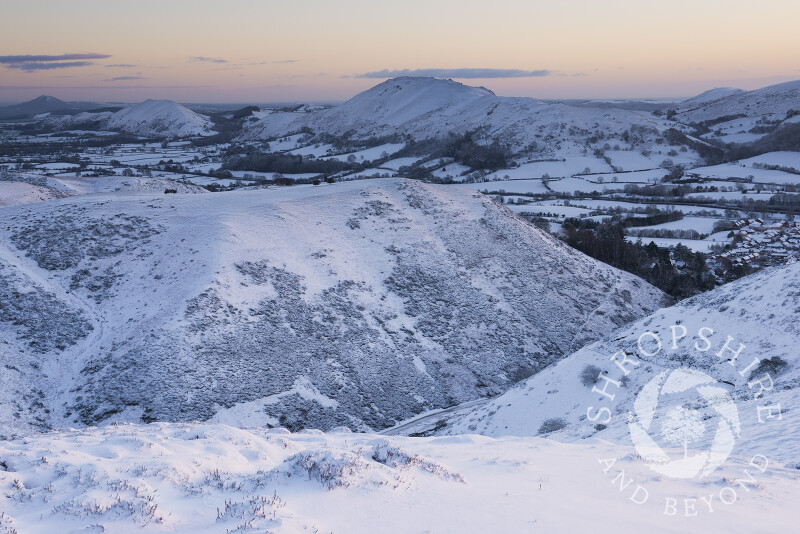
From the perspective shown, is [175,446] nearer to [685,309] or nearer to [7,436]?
[7,436]

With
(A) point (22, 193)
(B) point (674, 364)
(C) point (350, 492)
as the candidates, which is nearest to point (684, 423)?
(B) point (674, 364)

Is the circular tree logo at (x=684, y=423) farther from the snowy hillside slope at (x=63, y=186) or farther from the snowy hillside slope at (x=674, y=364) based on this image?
the snowy hillside slope at (x=63, y=186)

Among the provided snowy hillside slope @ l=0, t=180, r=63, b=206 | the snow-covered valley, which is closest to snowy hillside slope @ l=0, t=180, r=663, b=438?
the snow-covered valley

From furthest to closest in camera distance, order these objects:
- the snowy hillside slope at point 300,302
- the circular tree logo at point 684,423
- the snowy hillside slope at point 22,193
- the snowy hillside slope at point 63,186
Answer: the snowy hillside slope at point 63,186
the snowy hillside slope at point 22,193
the snowy hillside slope at point 300,302
the circular tree logo at point 684,423

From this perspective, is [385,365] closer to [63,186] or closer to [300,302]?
[300,302]

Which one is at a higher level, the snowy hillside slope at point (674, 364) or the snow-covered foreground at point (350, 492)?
the snow-covered foreground at point (350, 492)

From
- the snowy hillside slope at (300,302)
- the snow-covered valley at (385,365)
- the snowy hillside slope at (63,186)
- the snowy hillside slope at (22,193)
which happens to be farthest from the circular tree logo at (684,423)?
the snowy hillside slope at (22,193)
